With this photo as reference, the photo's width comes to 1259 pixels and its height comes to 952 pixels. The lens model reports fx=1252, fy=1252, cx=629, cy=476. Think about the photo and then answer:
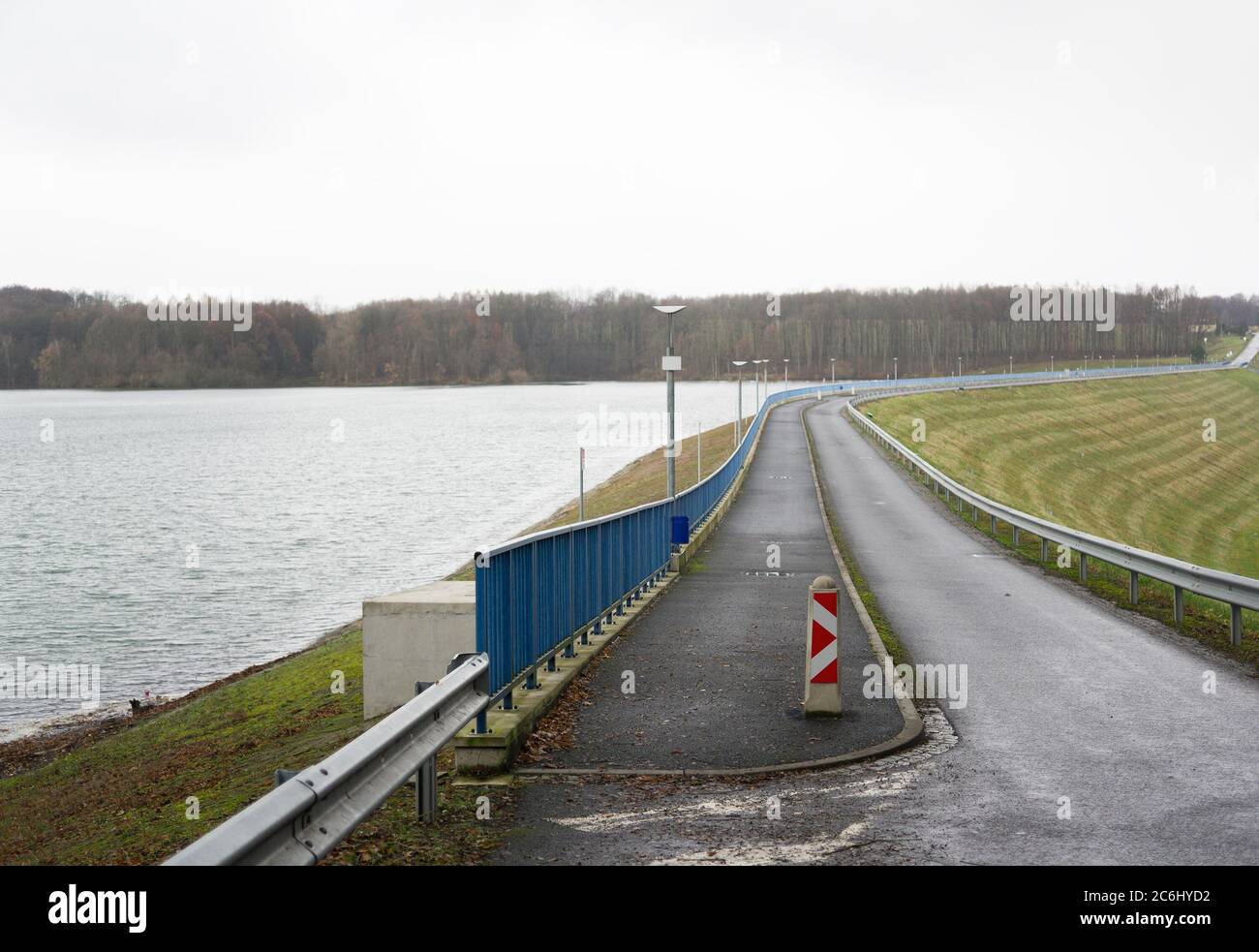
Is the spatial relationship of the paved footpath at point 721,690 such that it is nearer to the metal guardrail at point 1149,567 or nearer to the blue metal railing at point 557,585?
the blue metal railing at point 557,585

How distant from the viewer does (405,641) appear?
14.5m

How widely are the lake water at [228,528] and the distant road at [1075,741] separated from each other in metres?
15.5

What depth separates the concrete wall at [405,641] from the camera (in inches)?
563

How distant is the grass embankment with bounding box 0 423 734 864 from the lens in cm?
666

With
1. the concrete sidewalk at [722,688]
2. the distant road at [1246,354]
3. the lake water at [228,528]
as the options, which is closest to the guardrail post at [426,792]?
the concrete sidewalk at [722,688]

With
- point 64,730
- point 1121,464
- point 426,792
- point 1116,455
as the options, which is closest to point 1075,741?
point 426,792

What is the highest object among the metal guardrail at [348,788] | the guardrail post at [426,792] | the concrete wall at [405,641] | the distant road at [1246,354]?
the distant road at [1246,354]

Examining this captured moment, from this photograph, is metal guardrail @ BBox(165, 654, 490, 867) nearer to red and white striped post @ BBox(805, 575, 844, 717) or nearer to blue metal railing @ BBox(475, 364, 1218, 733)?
blue metal railing @ BBox(475, 364, 1218, 733)

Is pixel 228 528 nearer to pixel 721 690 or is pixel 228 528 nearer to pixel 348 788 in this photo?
pixel 721 690

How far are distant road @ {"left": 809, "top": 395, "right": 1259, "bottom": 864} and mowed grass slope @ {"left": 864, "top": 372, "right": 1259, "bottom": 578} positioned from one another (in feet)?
97.0
